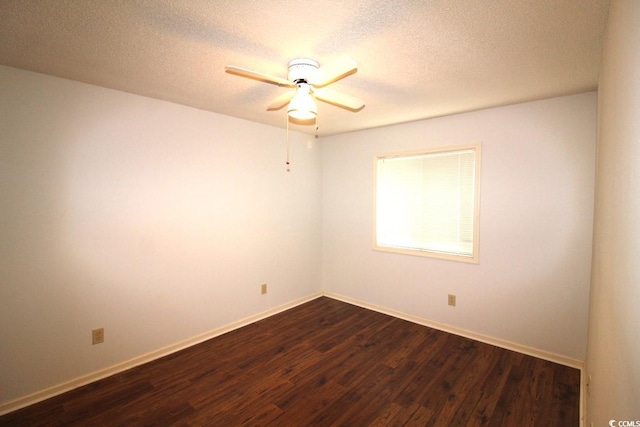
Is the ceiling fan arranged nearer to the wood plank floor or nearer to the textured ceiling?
the textured ceiling

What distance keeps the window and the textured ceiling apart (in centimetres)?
93

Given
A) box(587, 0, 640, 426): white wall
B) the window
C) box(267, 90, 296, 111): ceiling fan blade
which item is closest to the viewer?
box(587, 0, 640, 426): white wall

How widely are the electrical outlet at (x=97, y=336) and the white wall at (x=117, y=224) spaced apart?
4 centimetres

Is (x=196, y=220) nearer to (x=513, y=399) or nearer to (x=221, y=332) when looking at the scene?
(x=221, y=332)

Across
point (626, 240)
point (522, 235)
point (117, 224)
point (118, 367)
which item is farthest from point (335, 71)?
point (118, 367)

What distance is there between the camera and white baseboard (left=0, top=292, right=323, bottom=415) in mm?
2157

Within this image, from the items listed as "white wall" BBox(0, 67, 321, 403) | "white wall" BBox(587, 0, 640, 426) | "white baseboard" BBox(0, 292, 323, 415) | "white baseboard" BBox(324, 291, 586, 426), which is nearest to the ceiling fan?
"white wall" BBox(587, 0, 640, 426)

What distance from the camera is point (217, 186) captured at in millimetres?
3297

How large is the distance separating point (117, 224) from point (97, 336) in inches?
37.7

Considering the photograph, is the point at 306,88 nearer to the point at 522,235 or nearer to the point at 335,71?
the point at 335,71

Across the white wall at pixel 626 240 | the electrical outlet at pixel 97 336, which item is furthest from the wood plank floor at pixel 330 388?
the white wall at pixel 626 240

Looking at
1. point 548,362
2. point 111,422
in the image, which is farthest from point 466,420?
point 111,422

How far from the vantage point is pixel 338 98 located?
78.0 inches

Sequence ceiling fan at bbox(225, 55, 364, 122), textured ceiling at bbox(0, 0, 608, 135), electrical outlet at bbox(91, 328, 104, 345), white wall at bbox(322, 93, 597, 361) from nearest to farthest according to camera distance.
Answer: textured ceiling at bbox(0, 0, 608, 135)
ceiling fan at bbox(225, 55, 364, 122)
electrical outlet at bbox(91, 328, 104, 345)
white wall at bbox(322, 93, 597, 361)
